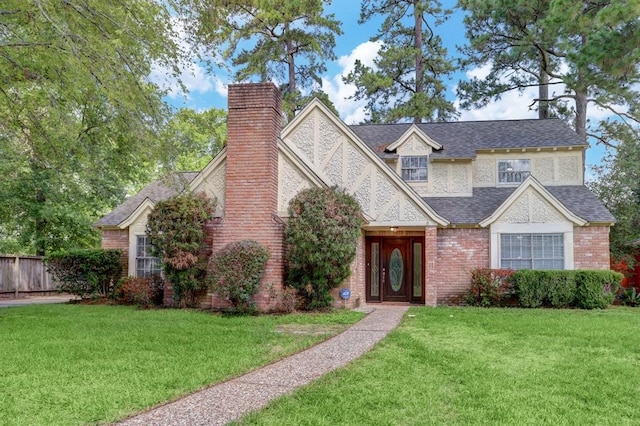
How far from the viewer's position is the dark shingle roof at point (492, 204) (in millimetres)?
14678

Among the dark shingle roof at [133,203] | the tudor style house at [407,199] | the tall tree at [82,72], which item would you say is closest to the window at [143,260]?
the tudor style house at [407,199]

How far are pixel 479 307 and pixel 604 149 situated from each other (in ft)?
44.2

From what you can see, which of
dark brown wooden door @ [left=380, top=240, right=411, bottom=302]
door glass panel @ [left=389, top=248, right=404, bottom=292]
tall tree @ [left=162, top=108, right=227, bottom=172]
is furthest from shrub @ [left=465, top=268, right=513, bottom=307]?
tall tree @ [left=162, top=108, right=227, bottom=172]

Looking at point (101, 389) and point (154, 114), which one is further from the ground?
point (154, 114)

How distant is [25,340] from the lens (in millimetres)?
7512

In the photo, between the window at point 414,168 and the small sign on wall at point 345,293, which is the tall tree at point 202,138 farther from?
the small sign on wall at point 345,293

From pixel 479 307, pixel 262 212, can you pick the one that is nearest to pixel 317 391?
pixel 262 212

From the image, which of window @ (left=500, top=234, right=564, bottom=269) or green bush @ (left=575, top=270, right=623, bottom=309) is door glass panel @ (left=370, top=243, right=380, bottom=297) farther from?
green bush @ (left=575, top=270, right=623, bottom=309)

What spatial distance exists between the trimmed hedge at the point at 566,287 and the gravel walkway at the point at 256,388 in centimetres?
729

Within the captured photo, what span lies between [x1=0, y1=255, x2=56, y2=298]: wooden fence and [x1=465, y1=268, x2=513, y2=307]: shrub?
52.2 feet

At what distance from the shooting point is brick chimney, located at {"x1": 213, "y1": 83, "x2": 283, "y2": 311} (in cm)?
1143

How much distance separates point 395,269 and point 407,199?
9.08 ft

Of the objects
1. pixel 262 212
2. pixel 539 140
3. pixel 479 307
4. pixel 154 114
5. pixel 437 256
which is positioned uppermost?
pixel 539 140

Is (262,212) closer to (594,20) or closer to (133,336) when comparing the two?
(133,336)
